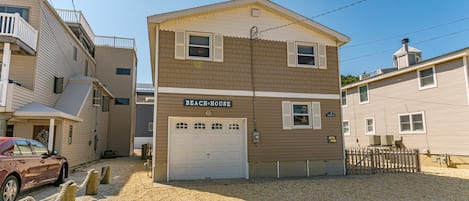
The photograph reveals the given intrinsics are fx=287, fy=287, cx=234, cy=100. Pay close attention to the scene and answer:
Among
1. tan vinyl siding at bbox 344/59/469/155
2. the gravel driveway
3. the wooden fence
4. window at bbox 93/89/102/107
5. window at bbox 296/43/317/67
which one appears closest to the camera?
the gravel driveway

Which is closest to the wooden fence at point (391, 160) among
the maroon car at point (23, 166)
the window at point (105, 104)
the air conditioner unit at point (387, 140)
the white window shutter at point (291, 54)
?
the white window shutter at point (291, 54)

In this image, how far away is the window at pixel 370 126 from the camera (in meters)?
19.1

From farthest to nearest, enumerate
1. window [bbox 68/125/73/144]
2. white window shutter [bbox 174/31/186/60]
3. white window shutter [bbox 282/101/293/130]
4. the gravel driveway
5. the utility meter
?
window [bbox 68/125/73/144] < white window shutter [bbox 282/101/293/130] < the utility meter < white window shutter [bbox 174/31/186/60] < the gravel driveway

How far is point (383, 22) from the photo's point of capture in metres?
16.8

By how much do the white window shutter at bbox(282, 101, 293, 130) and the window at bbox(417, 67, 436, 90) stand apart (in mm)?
9192

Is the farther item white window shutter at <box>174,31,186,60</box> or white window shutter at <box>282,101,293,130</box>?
white window shutter at <box>282,101,293,130</box>

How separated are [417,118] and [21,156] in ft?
58.6

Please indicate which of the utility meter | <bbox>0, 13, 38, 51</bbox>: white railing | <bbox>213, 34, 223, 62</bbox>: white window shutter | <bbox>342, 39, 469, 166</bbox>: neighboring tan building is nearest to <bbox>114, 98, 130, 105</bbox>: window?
<bbox>0, 13, 38, 51</bbox>: white railing

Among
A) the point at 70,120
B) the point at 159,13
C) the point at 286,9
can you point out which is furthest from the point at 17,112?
the point at 286,9

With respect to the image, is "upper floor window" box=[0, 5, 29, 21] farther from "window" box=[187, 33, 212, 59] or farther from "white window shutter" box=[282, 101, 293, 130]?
"white window shutter" box=[282, 101, 293, 130]

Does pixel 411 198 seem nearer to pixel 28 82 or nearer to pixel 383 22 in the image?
pixel 383 22

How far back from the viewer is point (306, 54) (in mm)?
12086

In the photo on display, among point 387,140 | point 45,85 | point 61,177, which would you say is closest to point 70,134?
point 45,85

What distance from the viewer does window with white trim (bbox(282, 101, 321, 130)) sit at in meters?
11.2
